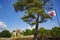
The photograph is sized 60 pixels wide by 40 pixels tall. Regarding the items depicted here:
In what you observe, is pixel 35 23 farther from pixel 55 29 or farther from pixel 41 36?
pixel 55 29

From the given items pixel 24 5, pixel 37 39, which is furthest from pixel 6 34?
pixel 24 5

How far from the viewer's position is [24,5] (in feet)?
84.7

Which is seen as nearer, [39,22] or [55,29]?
[39,22]

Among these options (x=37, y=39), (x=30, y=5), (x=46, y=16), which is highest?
(x=30, y=5)

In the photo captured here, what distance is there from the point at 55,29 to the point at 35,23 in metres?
14.2

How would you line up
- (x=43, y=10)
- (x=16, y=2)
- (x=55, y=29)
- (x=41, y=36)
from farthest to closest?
(x=55, y=29), (x=41, y=36), (x=16, y=2), (x=43, y=10)

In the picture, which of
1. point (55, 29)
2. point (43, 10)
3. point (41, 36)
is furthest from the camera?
point (55, 29)

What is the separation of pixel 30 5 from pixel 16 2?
2197mm

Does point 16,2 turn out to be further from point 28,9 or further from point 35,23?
point 35,23

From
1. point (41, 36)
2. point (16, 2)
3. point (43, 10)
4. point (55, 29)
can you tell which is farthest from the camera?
point (55, 29)

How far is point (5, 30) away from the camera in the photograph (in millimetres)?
40469

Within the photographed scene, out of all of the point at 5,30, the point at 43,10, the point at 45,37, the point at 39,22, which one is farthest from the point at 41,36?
the point at 5,30

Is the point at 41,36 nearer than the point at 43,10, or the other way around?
the point at 43,10

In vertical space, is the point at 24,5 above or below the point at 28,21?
above
